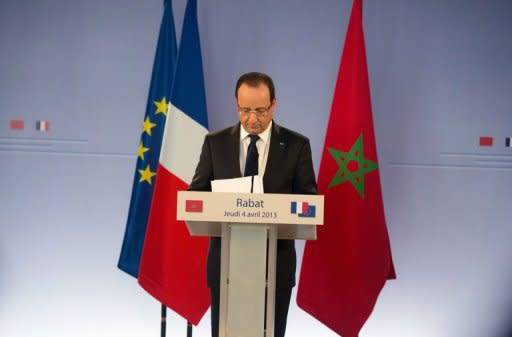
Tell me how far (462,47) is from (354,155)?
1108mm

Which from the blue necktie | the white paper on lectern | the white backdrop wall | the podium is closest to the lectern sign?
the podium

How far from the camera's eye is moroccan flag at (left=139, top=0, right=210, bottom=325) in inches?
131

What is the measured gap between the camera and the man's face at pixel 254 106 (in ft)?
7.52

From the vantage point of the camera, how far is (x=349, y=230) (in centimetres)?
331

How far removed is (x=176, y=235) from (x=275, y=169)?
1.18 m

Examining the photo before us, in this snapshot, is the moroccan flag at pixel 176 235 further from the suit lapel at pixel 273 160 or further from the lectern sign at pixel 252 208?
the lectern sign at pixel 252 208

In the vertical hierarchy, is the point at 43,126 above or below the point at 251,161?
above

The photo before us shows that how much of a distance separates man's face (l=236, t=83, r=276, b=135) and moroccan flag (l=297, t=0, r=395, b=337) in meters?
1.10

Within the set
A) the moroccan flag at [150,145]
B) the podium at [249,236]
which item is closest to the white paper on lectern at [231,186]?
the podium at [249,236]

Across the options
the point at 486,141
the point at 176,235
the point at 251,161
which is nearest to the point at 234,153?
the point at 251,161

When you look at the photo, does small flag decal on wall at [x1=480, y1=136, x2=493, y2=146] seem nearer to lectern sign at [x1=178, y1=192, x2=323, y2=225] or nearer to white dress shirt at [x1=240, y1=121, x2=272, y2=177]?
white dress shirt at [x1=240, y1=121, x2=272, y2=177]

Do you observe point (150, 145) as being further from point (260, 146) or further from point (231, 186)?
point (231, 186)

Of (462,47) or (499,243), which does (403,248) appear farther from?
(462,47)

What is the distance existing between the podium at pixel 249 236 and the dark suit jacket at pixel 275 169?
0.32 meters
